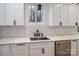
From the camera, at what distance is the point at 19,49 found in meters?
2.02

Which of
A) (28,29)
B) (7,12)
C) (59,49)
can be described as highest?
(7,12)

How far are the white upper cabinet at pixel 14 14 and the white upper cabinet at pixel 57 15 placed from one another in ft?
1.78

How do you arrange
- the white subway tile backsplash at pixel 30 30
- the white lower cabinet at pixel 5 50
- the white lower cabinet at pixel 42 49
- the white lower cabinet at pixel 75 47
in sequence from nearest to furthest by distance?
the white lower cabinet at pixel 5 50 < the white lower cabinet at pixel 42 49 < the white lower cabinet at pixel 75 47 < the white subway tile backsplash at pixel 30 30

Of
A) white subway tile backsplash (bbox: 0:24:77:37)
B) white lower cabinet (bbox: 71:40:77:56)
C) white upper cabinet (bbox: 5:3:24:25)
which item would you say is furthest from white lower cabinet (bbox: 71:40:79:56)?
white upper cabinet (bbox: 5:3:24:25)

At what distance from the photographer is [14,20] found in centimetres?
219

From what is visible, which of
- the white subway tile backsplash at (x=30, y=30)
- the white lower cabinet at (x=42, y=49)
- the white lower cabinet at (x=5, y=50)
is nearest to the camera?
the white lower cabinet at (x=5, y=50)

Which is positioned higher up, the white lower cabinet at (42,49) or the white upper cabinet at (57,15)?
the white upper cabinet at (57,15)

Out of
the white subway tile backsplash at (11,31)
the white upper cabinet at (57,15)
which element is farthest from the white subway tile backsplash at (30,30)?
the white upper cabinet at (57,15)

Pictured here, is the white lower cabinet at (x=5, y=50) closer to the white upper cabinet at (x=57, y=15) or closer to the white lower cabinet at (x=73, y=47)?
the white upper cabinet at (x=57, y=15)

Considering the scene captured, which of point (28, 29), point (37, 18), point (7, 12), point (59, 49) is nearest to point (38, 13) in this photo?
point (37, 18)

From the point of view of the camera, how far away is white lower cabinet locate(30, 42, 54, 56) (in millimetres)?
2055

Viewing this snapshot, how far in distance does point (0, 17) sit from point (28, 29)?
Result: 0.58 m

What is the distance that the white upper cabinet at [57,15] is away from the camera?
7.33 feet

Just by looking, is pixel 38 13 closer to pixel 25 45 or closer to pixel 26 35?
pixel 26 35
